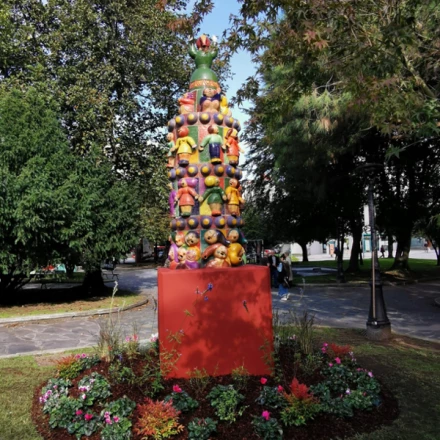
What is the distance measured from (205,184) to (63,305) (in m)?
10.3

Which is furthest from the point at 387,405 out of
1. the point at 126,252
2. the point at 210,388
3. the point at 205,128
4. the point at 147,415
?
the point at 126,252

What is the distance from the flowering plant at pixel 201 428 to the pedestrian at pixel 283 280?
10.4m

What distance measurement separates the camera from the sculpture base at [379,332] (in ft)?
28.0

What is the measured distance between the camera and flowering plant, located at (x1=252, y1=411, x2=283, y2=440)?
13.1 feet

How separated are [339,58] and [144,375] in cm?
469

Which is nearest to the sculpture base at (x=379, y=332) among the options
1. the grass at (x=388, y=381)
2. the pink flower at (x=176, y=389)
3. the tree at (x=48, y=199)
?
the grass at (x=388, y=381)

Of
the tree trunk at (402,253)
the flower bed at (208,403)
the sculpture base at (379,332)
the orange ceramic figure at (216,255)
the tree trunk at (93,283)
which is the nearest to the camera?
the flower bed at (208,403)

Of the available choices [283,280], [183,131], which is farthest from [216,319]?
[283,280]

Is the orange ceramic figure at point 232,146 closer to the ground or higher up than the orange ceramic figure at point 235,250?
higher up

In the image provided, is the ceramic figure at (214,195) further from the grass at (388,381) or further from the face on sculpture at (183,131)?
the grass at (388,381)

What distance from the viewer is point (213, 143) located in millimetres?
5613

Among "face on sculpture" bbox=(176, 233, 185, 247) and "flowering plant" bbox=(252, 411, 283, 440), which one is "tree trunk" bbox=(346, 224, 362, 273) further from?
"flowering plant" bbox=(252, 411, 283, 440)

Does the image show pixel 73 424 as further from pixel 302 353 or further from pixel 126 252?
pixel 126 252

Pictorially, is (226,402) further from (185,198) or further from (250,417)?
(185,198)
